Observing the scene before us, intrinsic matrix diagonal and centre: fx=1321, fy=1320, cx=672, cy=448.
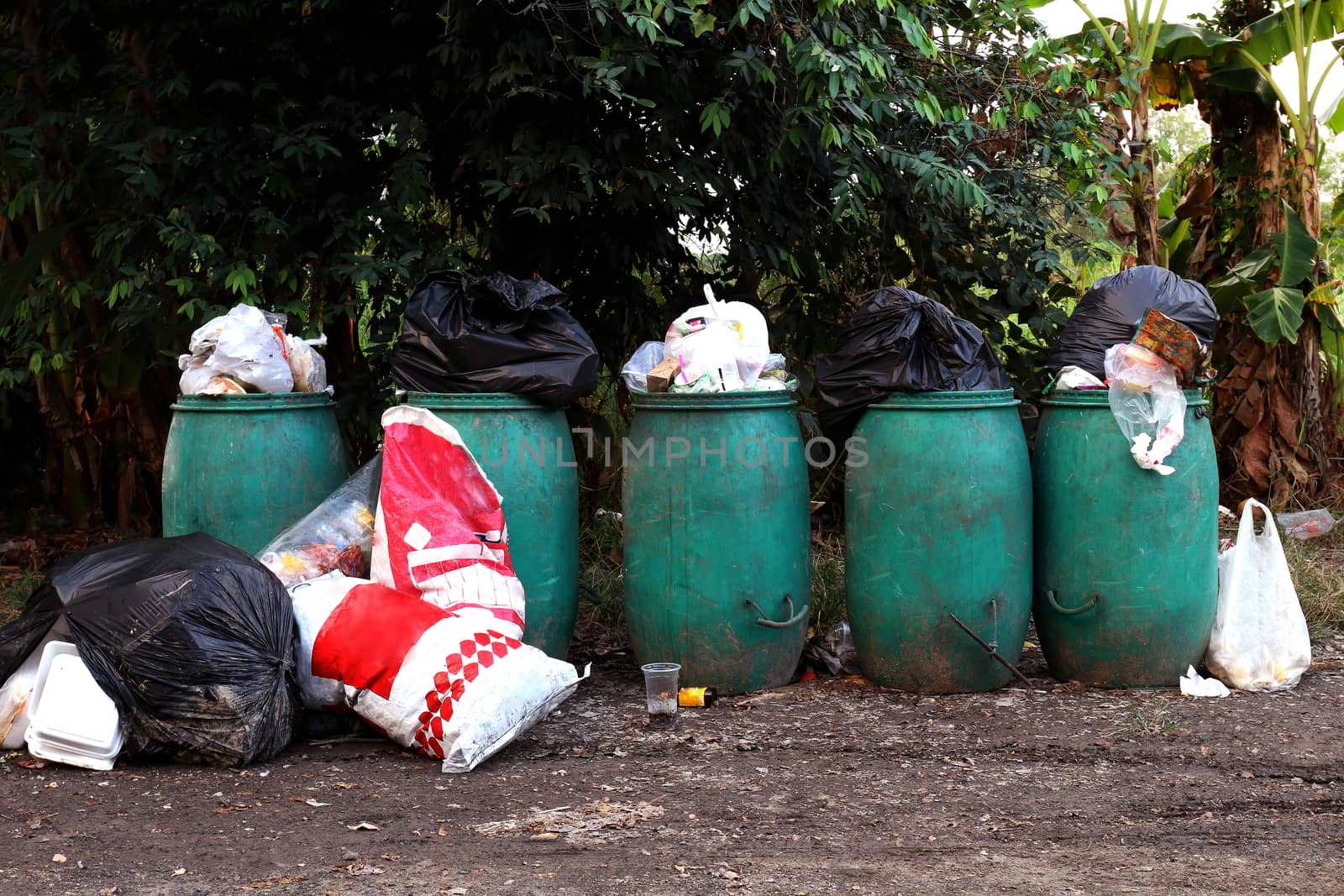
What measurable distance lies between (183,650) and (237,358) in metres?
1.32

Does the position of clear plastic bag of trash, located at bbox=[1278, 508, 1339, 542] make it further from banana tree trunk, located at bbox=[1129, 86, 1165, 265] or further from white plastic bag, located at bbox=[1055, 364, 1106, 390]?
white plastic bag, located at bbox=[1055, 364, 1106, 390]

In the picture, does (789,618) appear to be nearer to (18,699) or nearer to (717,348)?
(717,348)

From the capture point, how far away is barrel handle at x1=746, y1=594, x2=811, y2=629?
4418 mm

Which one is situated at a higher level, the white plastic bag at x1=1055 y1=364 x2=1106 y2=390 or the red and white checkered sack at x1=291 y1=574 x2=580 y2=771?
the white plastic bag at x1=1055 y1=364 x2=1106 y2=390

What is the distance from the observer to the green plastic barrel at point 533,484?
4.46 metres

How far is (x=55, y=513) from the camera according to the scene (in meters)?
7.56

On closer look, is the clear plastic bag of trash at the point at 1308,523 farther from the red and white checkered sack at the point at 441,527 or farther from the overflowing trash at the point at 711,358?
the red and white checkered sack at the point at 441,527

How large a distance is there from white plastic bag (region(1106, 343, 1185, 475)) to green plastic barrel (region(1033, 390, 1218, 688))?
0.04 m

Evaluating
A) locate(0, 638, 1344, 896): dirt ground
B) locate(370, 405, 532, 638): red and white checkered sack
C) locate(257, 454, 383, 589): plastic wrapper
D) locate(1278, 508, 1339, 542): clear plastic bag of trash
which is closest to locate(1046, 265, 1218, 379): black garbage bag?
locate(0, 638, 1344, 896): dirt ground

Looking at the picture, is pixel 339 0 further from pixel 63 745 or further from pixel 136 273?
pixel 63 745

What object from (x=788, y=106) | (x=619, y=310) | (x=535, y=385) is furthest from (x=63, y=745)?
(x=788, y=106)

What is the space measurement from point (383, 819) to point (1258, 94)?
22.5 ft

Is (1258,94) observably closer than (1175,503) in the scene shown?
No

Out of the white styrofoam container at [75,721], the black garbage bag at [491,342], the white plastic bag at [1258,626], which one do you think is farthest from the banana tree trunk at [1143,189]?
the white styrofoam container at [75,721]
